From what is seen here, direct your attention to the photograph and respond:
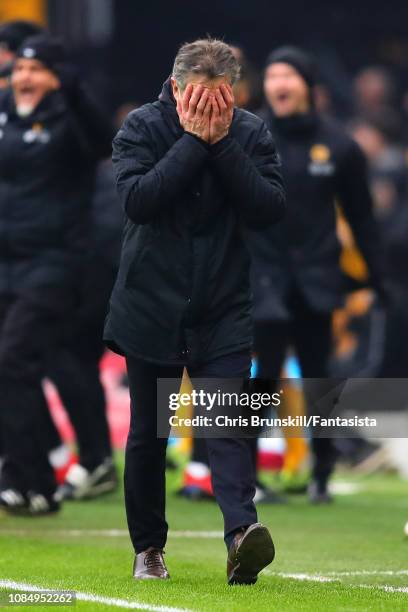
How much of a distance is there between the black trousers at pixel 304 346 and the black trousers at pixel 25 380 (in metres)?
1.65

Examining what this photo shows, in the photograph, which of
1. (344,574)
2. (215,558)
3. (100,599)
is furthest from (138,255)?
(215,558)

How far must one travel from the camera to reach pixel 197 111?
643cm

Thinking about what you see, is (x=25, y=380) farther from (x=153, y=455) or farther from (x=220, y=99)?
(x=220, y=99)

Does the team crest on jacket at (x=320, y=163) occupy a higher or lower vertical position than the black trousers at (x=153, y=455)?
lower

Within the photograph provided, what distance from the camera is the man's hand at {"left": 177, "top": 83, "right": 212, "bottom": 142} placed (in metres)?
6.41

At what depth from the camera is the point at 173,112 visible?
21.9ft

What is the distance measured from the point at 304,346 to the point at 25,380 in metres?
2.10

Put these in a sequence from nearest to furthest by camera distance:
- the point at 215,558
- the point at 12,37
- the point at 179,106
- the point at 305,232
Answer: the point at 179,106
the point at 215,558
the point at 305,232
the point at 12,37

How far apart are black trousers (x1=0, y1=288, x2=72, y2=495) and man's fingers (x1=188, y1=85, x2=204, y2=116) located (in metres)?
2.90

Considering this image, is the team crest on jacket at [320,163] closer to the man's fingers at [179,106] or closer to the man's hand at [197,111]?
the man's fingers at [179,106]

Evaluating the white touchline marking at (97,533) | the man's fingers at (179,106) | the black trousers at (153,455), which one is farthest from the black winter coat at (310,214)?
the man's fingers at (179,106)

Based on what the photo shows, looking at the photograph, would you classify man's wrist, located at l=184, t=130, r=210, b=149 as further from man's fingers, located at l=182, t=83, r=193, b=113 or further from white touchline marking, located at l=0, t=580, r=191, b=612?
white touchline marking, located at l=0, t=580, r=191, b=612

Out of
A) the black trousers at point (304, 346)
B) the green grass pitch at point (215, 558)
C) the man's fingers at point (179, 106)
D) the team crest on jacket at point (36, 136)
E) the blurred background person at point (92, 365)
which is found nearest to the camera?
the green grass pitch at point (215, 558)

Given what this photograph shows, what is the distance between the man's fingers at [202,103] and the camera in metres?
6.40
